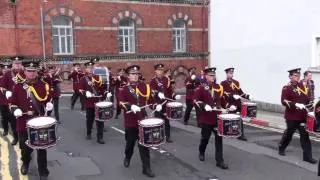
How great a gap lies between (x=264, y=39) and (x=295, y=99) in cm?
860

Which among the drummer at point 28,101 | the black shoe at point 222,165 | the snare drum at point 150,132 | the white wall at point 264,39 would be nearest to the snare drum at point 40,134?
the drummer at point 28,101

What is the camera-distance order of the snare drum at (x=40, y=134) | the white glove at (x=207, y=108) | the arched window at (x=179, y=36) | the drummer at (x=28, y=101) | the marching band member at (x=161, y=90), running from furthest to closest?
the arched window at (x=179, y=36)
the marching band member at (x=161, y=90)
the white glove at (x=207, y=108)
the drummer at (x=28, y=101)
the snare drum at (x=40, y=134)

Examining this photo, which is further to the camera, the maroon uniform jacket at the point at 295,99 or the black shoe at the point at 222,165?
the maroon uniform jacket at the point at 295,99

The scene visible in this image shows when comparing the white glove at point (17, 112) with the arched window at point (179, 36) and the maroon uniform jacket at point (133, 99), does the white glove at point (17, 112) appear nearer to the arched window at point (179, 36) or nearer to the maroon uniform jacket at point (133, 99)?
the maroon uniform jacket at point (133, 99)

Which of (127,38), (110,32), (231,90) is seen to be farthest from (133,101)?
(127,38)

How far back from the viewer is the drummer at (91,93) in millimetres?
12102

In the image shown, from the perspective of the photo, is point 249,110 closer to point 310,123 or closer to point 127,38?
point 310,123

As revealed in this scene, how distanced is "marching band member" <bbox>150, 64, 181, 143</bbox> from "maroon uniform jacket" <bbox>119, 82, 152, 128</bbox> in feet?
8.45

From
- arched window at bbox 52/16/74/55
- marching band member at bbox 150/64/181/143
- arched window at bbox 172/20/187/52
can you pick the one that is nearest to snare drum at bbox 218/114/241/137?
marching band member at bbox 150/64/181/143

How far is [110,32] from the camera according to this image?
91.5ft

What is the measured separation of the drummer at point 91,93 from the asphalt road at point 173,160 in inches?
14.0

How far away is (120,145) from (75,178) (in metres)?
3.14

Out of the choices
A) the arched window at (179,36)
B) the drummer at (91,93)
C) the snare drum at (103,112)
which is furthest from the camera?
the arched window at (179,36)

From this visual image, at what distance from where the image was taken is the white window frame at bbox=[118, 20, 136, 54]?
28.6 metres
